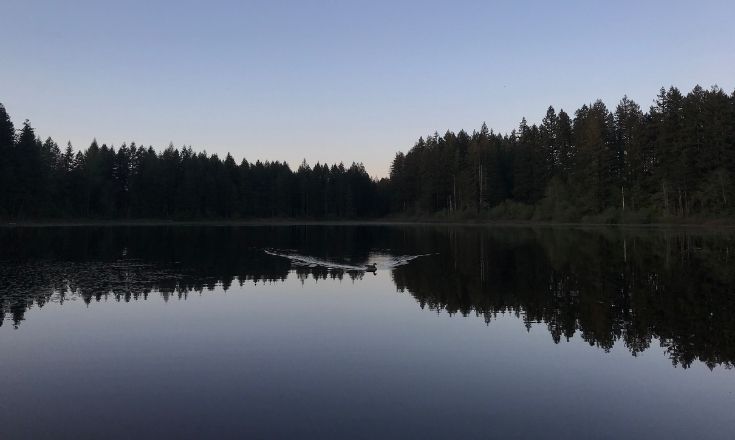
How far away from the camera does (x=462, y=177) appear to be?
116m

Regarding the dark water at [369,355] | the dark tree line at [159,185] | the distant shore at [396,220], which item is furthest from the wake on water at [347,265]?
the dark tree line at [159,185]

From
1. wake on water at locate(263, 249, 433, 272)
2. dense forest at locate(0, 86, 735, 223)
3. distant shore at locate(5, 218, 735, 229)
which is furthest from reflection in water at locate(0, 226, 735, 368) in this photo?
dense forest at locate(0, 86, 735, 223)

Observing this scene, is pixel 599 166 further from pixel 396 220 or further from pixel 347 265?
pixel 347 265

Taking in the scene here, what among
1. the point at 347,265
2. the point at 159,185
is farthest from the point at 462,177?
the point at 347,265

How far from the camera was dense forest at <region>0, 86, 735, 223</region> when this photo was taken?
7412cm

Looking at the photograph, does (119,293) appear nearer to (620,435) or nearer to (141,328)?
(141,328)

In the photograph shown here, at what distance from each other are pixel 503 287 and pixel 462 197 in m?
94.2

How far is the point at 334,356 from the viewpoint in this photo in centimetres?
1317

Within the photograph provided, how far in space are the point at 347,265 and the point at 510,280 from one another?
41.1ft

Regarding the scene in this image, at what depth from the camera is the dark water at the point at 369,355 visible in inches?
357

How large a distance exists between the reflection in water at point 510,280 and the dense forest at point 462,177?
35743mm

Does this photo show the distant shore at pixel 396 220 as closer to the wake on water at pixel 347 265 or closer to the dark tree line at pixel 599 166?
the dark tree line at pixel 599 166

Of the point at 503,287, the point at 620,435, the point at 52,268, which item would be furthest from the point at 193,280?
the point at 620,435

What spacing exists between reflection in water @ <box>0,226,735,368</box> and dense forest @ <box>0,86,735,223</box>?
3574 cm
